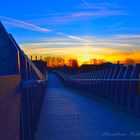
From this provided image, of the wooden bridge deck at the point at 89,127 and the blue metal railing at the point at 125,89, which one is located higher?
the blue metal railing at the point at 125,89

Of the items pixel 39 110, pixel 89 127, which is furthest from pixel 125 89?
pixel 89 127

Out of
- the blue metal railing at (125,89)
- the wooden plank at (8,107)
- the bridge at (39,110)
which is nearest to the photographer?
the wooden plank at (8,107)

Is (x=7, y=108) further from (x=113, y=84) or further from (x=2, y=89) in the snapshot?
(x=113, y=84)

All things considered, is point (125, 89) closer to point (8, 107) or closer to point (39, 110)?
point (39, 110)

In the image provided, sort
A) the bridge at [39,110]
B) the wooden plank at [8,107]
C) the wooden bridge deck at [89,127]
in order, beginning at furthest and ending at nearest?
the wooden bridge deck at [89,127] < the bridge at [39,110] < the wooden plank at [8,107]

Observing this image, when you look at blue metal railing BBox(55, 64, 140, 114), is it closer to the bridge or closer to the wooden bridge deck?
the bridge

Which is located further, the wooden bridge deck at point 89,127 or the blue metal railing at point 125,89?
the blue metal railing at point 125,89

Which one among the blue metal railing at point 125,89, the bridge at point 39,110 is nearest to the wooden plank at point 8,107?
the bridge at point 39,110

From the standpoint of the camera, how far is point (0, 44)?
5.16m

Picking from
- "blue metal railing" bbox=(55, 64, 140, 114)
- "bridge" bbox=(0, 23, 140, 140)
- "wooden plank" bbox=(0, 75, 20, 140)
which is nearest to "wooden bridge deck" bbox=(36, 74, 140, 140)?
"bridge" bbox=(0, 23, 140, 140)

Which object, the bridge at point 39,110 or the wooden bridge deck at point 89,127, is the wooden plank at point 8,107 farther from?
the wooden bridge deck at point 89,127

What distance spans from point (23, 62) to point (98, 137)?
317 cm

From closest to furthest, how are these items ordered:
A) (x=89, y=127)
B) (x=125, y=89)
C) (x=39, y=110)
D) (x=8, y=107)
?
(x=8, y=107), (x=89, y=127), (x=39, y=110), (x=125, y=89)

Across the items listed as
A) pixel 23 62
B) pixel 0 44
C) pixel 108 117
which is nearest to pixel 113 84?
pixel 108 117
